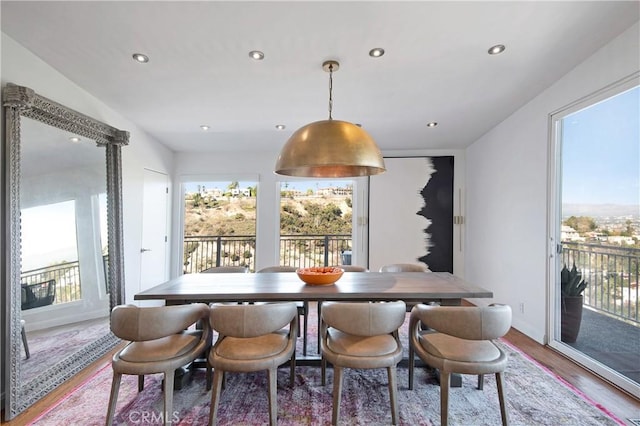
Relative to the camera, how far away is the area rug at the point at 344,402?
190 centimetres

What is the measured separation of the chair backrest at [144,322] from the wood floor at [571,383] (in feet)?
3.39

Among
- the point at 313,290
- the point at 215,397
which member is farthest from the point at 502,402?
the point at 215,397

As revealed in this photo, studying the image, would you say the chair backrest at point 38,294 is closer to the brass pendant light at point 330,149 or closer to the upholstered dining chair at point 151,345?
the upholstered dining chair at point 151,345

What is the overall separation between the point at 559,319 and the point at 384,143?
315cm

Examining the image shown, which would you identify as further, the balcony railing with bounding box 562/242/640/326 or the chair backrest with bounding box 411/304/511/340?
the balcony railing with bounding box 562/242/640/326

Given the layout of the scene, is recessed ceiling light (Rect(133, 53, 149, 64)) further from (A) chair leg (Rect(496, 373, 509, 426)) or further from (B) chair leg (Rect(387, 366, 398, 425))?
(A) chair leg (Rect(496, 373, 509, 426))

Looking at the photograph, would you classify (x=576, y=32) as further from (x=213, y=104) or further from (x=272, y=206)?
(x=272, y=206)

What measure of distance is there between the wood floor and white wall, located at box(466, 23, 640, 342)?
29 cm

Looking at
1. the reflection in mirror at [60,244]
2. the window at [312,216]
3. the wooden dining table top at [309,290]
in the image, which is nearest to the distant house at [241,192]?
the window at [312,216]

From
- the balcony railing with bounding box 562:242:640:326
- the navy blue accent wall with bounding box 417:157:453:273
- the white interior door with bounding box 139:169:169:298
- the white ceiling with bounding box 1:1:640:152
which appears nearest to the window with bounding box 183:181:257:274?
the white interior door with bounding box 139:169:169:298

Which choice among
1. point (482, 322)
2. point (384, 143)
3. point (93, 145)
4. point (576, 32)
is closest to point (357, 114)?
point (384, 143)

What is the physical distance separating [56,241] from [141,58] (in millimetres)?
1664

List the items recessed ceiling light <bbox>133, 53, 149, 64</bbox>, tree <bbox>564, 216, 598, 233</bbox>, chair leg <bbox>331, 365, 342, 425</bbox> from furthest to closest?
tree <bbox>564, 216, 598, 233</bbox>, recessed ceiling light <bbox>133, 53, 149, 64</bbox>, chair leg <bbox>331, 365, 342, 425</bbox>

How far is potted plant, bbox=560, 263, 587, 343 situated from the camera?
2692mm
